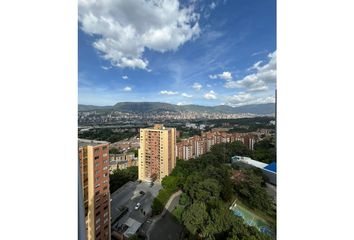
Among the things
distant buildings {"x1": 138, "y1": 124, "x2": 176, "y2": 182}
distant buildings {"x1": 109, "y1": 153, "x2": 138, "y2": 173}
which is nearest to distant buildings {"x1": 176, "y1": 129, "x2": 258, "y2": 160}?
distant buildings {"x1": 138, "y1": 124, "x2": 176, "y2": 182}

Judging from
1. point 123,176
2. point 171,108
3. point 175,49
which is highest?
point 175,49

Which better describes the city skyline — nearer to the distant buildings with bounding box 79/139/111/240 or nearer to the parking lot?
the distant buildings with bounding box 79/139/111/240

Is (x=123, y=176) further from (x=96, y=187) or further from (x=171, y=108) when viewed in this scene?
(x=171, y=108)

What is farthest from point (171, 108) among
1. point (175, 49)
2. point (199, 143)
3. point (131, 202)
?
point (131, 202)

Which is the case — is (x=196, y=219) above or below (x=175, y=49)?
below
